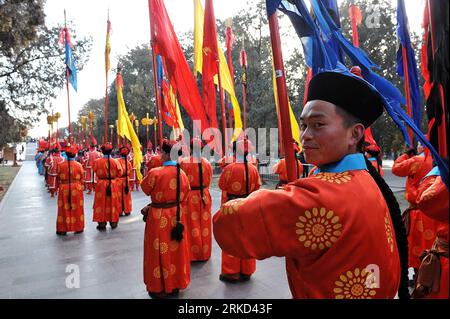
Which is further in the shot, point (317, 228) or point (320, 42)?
point (320, 42)

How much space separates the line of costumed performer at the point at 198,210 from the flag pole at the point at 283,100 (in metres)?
3.87

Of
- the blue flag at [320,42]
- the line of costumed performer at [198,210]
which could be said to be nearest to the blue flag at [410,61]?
the blue flag at [320,42]

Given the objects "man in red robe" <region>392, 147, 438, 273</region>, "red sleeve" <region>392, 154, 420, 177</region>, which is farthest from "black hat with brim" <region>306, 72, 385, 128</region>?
"red sleeve" <region>392, 154, 420, 177</region>

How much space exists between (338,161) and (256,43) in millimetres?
20416

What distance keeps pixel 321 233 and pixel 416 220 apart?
363cm

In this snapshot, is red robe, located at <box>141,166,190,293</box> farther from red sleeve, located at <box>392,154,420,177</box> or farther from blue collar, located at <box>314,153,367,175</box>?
red sleeve, located at <box>392,154,420,177</box>

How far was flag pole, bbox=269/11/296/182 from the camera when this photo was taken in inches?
61.0

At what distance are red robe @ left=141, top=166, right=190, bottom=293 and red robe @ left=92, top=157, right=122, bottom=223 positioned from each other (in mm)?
4166

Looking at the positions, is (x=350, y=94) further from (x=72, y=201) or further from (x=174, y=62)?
(x=72, y=201)

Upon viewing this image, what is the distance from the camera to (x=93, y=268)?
5.12 m

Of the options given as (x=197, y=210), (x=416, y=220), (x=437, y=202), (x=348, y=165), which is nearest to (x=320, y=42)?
Answer: (x=348, y=165)

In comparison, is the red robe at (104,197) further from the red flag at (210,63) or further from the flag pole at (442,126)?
the flag pole at (442,126)

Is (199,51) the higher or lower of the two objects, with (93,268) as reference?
higher

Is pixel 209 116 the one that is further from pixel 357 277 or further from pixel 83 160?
pixel 83 160
